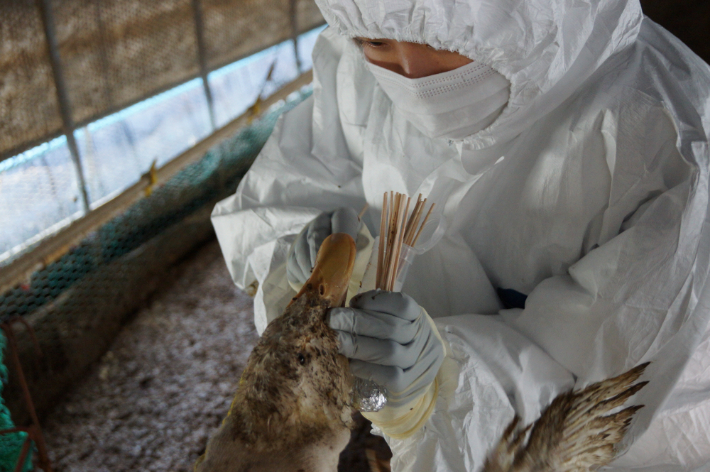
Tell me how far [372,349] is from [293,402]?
0.16m

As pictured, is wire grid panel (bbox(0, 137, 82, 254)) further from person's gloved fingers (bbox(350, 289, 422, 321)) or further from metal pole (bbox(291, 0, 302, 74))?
metal pole (bbox(291, 0, 302, 74))

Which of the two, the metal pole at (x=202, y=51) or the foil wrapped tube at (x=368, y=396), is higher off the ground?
the metal pole at (x=202, y=51)

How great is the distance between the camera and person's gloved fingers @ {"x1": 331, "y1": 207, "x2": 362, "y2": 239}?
1.16m

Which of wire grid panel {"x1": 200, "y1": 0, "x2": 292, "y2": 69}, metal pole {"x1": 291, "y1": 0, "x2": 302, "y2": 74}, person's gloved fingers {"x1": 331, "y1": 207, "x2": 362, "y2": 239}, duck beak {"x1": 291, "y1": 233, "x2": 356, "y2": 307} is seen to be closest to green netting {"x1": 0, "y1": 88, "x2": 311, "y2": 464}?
wire grid panel {"x1": 200, "y1": 0, "x2": 292, "y2": 69}

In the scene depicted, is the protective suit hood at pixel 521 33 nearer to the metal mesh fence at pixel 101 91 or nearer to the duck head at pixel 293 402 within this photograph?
the duck head at pixel 293 402

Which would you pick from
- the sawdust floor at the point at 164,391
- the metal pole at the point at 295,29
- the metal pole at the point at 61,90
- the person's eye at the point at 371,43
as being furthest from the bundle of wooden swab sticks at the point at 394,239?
the metal pole at the point at 295,29

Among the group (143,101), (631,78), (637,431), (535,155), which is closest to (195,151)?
(143,101)

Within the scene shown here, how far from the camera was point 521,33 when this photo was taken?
85cm

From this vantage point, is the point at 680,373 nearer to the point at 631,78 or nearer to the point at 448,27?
the point at 631,78

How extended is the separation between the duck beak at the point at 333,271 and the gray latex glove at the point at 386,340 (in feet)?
0.12

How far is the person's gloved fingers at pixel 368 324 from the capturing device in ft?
2.68

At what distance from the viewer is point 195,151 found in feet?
7.82

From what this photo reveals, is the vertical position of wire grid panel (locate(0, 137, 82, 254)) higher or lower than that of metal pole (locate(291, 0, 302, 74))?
lower

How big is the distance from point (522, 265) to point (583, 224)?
0.59 feet
